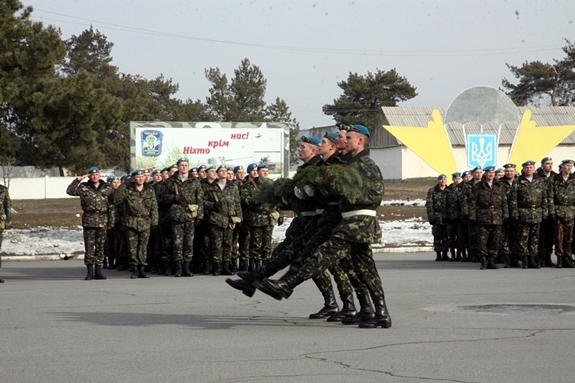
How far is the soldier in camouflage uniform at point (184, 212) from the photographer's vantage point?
52.8 ft

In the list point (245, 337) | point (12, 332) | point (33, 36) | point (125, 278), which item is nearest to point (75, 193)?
point (125, 278)

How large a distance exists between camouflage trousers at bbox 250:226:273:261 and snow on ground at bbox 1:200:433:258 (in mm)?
6043

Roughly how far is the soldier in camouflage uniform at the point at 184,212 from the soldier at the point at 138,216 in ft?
1.33

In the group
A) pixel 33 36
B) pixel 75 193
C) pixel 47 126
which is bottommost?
pixel 75 193

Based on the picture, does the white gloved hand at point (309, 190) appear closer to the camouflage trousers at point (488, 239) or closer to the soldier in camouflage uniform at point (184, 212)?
the soldier in camouflage uniform at point (184, 212)

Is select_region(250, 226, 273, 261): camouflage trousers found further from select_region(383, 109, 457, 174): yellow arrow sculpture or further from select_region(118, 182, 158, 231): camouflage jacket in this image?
select_region(383, 109, 457, 174): yellow arrow sculpture

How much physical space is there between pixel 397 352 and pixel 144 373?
7.06 ft

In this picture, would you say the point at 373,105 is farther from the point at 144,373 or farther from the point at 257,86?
the point at 144,373

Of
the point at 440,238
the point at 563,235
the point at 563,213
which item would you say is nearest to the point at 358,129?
the point at 563,213

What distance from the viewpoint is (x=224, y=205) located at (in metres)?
16.2

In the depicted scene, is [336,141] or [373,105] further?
[373,105]

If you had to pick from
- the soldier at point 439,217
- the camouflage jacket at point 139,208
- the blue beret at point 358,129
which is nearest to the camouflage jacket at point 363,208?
the blue beret at point 358,129

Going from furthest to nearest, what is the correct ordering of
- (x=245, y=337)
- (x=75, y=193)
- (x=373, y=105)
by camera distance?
(x=373, y=105) → (x=75, y=193) → (x=245, y=337)

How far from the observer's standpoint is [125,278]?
16.0 m
